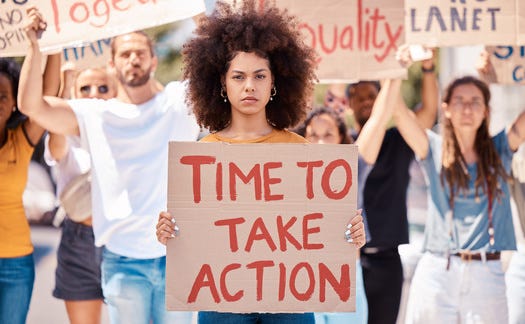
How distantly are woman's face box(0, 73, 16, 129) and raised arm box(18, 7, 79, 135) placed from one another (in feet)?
1.44

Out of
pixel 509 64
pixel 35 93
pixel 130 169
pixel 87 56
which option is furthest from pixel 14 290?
pixel 509 64

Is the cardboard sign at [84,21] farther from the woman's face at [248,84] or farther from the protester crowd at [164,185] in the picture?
the woman's face at [248,84]

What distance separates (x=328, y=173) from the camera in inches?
141

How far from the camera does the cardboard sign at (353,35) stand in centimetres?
524

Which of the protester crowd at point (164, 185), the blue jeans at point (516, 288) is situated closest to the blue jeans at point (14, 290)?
the protester crowd at point (164, 185)

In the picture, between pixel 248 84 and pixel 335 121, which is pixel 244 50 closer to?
pixel 248 84

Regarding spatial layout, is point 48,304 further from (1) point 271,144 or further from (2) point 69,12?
(1) point 271,144

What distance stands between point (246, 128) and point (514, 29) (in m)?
2.05

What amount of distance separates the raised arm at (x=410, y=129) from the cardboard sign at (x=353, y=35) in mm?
185

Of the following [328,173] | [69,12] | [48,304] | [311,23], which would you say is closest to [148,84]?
[69,12]

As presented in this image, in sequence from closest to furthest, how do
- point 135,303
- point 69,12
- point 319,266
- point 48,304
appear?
point 319,266 → point 135,303 → point 69,12 → point 48,304

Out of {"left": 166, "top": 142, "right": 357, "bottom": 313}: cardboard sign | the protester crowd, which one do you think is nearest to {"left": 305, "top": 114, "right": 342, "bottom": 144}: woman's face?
the protester crowd

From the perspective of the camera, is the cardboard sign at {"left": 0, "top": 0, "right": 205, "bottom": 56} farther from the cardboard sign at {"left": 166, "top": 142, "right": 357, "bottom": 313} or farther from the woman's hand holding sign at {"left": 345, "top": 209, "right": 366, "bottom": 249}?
the woman's hand holding sign at {"left": 345, "top": 209, "right": 366, "bottom": 249}

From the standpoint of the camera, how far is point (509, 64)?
553 cm
